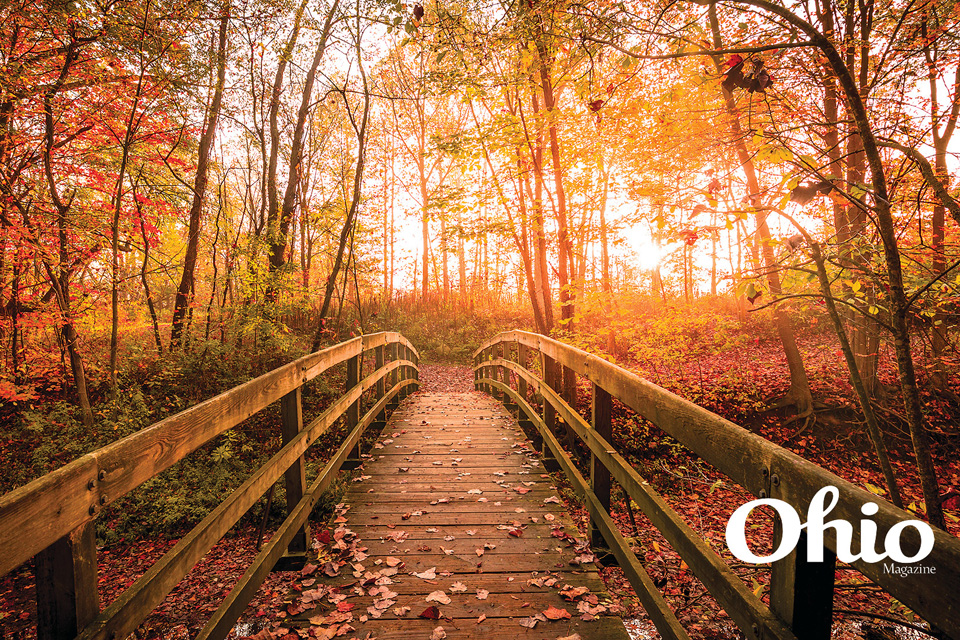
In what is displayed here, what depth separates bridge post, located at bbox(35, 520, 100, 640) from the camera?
49.6 inches

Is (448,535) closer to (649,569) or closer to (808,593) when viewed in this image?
(808,593)

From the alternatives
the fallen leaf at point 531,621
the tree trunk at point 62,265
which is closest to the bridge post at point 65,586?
the fallen leaf at point 531,621

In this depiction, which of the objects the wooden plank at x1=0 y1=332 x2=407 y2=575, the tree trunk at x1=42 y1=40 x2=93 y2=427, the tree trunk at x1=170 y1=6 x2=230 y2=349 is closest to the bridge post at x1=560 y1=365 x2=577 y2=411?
the wooden plank at x1=0 y1=332 x2=407 y2=575

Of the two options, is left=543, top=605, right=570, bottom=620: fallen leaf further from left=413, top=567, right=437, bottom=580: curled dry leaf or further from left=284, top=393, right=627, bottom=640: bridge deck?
left=413, top=567, right=437, bottom=580: curled dry leaf

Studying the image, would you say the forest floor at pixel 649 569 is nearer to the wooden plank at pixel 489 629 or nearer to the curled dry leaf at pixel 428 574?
the wooden plank at pixel 489 629

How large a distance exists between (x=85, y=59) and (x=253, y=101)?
462cm

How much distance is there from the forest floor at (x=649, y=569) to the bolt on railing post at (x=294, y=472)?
192 mm

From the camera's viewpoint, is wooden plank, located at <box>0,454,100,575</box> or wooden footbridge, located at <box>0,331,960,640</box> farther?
wooden footbridge, located at <box>0,331,960,640</box>

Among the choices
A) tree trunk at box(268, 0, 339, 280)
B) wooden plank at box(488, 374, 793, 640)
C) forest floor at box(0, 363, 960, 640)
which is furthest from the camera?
tree trunk at box(268, 0, 339, 280)

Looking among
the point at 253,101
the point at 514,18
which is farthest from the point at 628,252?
the point at 514,18

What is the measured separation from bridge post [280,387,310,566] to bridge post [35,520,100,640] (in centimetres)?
148

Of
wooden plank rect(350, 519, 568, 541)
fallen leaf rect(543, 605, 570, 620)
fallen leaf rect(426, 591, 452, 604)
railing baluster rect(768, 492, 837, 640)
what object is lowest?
fallen leaf rect(543, 605, 570, 620)

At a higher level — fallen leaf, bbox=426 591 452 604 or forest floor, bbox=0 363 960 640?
fallen leaf, bbox=426 591 452 604

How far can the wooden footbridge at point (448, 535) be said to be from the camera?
124cm
